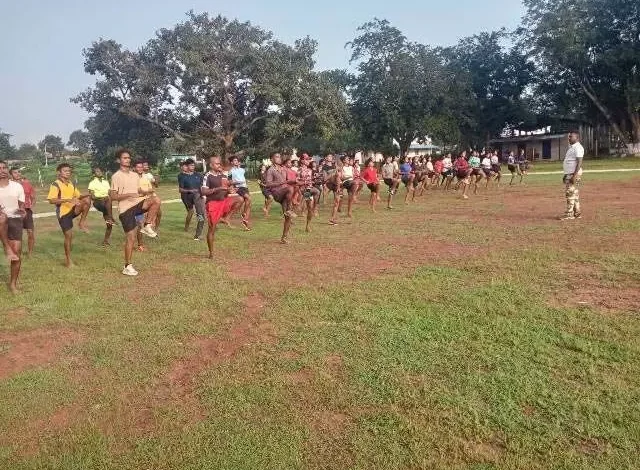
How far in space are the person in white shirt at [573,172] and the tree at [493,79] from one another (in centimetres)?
4049

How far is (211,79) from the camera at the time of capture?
33.1m

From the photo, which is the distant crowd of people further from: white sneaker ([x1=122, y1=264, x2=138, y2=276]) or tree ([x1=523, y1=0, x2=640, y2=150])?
tree ([x1=523, y1=0, x2=640, y2=150])

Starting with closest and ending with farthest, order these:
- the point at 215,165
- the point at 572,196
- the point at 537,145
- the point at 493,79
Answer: the point at 215,165 < the point at 572,196 < the point at 493,79 < the point at 537,145

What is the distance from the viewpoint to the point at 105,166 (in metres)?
40.5

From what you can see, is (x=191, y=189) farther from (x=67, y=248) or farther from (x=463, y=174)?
(x=463, y=174)

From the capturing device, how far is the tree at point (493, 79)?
50562 mm

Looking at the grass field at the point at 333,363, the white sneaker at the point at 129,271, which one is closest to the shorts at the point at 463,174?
the grass field at the point at 333,363

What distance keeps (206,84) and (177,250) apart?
2591cm

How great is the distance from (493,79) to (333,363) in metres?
52.2

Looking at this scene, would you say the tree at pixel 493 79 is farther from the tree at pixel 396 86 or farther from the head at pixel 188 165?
the head at pixel 188 165

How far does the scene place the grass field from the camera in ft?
10.4

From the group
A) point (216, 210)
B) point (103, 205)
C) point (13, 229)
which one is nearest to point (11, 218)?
point (13, 229)

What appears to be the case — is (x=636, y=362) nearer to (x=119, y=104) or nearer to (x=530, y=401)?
(x=530, y=401)

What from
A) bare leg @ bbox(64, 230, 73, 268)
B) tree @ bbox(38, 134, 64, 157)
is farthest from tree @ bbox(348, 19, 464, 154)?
tree @ bbox(38, 134, 64, 157)
